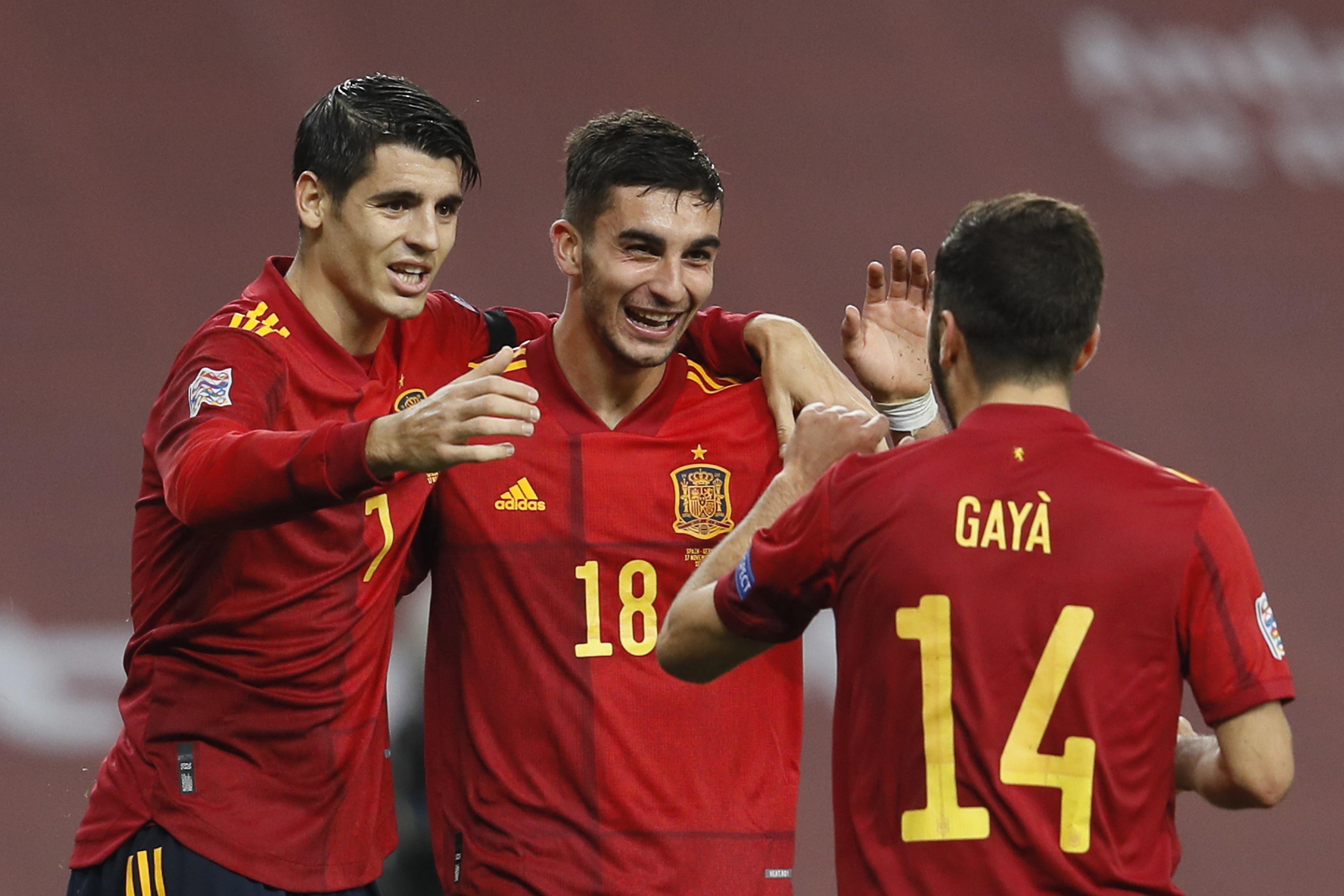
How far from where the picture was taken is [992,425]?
85.5 inches

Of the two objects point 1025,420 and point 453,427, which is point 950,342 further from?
point 453,427

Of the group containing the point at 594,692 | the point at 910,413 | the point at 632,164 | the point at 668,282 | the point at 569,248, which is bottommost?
→ the point at 594,692

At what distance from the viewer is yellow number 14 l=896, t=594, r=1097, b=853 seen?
206 cm

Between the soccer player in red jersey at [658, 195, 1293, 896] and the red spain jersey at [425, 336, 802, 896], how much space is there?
0.86 m

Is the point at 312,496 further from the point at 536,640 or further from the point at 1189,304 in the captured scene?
the point at 1189,304

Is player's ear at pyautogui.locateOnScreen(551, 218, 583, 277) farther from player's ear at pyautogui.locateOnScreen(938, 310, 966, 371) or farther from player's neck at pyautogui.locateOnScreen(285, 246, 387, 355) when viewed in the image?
player's ear at pyautogui.locateOnScreen(938, 310, 966, 371)

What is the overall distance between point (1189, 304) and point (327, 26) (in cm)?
331

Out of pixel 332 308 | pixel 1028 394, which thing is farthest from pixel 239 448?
pixel 1028 394

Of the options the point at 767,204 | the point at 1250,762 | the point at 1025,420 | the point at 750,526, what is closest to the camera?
the point at 1250,762

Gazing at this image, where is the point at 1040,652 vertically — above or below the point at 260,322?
below

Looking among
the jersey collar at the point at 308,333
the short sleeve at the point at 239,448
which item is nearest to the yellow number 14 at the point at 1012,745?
the short sleeve at the point at 239,448

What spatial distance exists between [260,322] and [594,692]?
Result: 0.92 metres

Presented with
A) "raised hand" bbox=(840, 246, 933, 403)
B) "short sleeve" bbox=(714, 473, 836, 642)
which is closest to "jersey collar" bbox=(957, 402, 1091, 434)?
"short sleeve" bbox=(714, 473, 836, 642)

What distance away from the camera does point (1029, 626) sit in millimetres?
2086
